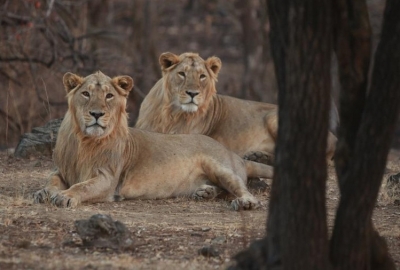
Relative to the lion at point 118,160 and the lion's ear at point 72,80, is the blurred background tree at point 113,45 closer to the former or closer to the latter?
the lion's ear at point 72,80

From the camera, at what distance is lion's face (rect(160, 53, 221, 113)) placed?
9211 millimetres

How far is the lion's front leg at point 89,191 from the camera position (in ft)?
22.6

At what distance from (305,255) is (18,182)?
4.16 m

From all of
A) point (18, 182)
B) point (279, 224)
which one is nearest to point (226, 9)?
point (18, 182)

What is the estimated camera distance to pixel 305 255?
4.32m

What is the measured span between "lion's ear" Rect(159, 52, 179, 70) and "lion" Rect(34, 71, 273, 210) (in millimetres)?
1407

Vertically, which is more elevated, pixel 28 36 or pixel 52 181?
pixel 28 36

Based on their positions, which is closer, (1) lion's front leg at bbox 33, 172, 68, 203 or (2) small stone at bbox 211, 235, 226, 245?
(2) small stone at bbox 211, 235, 226, 245

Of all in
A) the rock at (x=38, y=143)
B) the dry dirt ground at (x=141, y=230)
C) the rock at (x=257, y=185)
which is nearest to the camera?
the dry dirt ground at (x=141, y=230)

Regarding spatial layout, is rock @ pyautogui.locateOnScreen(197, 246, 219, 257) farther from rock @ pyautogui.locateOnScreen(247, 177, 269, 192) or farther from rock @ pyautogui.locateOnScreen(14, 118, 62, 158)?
rock @ pyautogui.locateOnScreen(14, 118, 62, 158)

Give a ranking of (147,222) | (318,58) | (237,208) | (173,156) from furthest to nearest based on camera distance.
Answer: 1. (173,156)
2. (237,208)
3. (147,222)
4. (318,58)

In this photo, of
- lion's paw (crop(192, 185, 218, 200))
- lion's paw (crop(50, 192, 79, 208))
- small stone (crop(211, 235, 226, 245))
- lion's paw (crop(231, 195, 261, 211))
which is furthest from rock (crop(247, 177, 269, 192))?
small stone (crop(211, 235, 226, 245))

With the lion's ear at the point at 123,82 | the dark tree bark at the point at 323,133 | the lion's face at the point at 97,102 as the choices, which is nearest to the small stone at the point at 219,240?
the dark tree bark at the point at 323,133

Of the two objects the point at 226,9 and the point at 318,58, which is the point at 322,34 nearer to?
the point at 318,58
